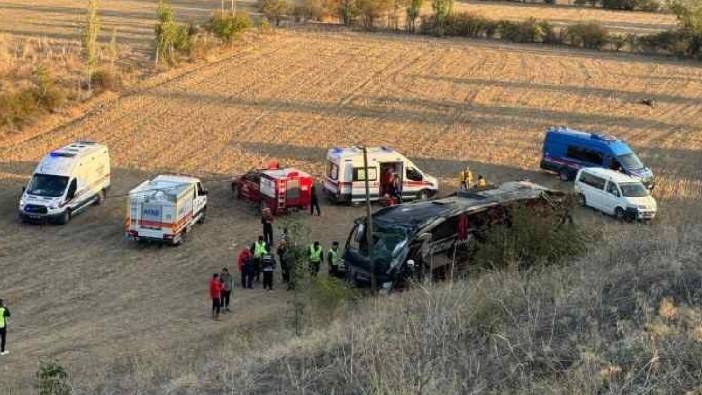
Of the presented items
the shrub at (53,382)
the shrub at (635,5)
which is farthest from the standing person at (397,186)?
the shrub at (635,5)

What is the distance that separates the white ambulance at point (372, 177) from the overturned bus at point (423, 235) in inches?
224

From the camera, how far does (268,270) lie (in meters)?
19.6

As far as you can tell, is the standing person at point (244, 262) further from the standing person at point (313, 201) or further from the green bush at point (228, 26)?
the green bush at point (228, 26)

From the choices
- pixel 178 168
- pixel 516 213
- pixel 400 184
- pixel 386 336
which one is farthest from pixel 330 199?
pixel 386 336

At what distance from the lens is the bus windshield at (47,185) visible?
76.8 ft

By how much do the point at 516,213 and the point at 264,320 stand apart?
17.5ft

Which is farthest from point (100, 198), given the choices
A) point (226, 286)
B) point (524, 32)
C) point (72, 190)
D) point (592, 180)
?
point (524, 32)

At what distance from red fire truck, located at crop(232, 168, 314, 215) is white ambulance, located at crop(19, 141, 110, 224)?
432 cm

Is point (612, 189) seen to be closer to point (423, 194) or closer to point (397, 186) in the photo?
point (423, 194)

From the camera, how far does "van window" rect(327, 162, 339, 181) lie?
83.5ft

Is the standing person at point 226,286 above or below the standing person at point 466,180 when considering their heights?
below

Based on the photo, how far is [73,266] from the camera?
20.8m

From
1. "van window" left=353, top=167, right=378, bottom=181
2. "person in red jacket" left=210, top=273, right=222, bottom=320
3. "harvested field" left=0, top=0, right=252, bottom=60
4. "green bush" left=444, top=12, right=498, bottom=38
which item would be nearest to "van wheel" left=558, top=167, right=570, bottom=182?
"van window" left=353, top=167, right=378, bottom=181

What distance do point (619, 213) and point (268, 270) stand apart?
10.7 m
